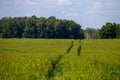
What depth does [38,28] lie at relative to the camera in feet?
434

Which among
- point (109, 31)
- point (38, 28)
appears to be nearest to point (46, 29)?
point (38, 28)

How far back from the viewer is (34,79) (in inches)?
678

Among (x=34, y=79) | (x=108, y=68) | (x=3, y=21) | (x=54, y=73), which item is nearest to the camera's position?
(x=34, y=79)

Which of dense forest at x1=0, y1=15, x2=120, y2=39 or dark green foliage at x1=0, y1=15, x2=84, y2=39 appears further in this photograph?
dark green foliage at x1=0, y1=15, x2=84, y2=39

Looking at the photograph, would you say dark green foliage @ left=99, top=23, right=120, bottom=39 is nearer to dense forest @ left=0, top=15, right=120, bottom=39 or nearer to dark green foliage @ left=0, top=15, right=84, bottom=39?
dense forest @ left=0, top=15, right=120, bottom=39

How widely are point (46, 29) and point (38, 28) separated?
4.32 m

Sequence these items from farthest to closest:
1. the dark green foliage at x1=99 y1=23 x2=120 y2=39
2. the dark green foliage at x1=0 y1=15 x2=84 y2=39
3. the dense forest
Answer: the dark green foliage at x1=0 y1=15 x2=84 y2=39 → the dense forest → the dark green foliage at x1=99 y1=23 x2=120 y2=39

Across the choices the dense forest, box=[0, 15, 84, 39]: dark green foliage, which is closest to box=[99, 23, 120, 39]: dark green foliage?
the dense forest

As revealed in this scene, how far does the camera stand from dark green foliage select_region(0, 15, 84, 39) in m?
129

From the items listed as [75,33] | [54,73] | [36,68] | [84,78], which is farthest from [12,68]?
[75,33]

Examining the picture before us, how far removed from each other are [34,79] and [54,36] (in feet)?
363

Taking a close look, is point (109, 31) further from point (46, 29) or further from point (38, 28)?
point (38, 28)

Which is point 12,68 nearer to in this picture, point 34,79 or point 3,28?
point 34,79

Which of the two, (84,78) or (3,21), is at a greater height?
(3,21)
